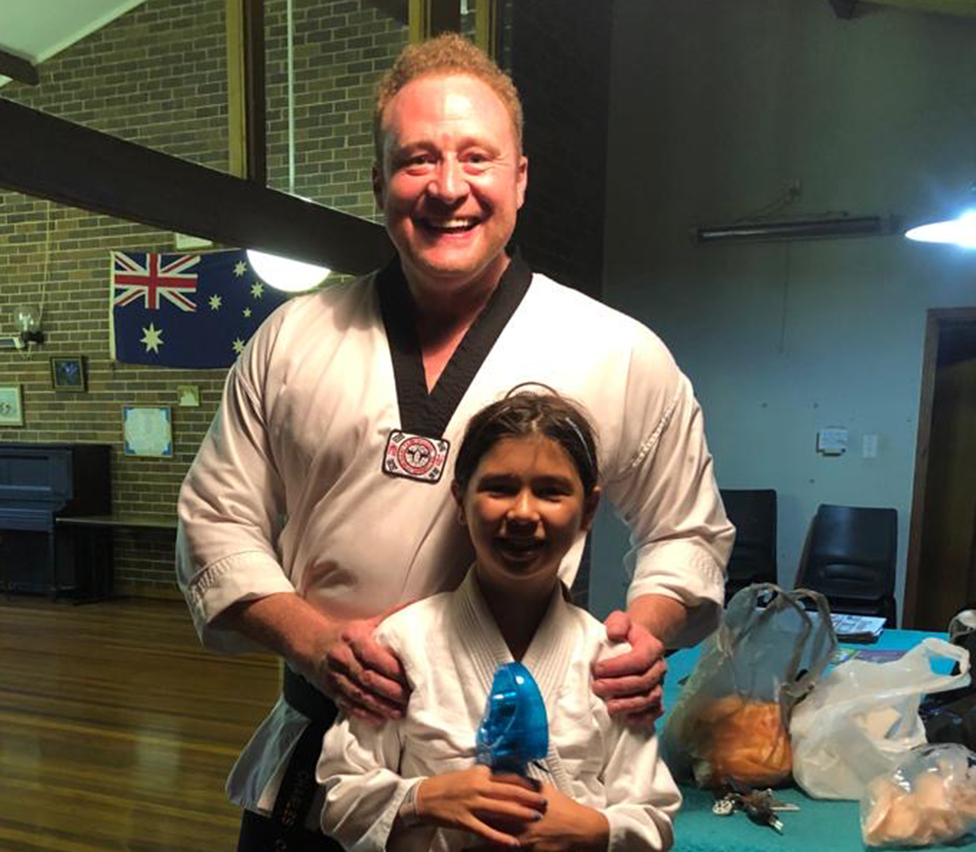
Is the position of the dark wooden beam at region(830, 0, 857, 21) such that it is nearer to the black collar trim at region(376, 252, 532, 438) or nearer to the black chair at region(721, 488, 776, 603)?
the black chair at region(721, 488, 776, 603)

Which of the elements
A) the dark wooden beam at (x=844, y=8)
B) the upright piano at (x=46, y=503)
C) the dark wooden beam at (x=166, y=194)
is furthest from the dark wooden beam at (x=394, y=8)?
the upright piano at (x=46, y=503)

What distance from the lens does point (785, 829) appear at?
1352 mm

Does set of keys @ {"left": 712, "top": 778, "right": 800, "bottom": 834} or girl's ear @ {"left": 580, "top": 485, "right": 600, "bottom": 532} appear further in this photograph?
set of keys @ {"left": 712, "top": 778, "right": 800, "bottom": 834}

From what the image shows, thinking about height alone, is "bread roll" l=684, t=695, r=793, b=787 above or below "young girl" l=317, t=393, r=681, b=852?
below

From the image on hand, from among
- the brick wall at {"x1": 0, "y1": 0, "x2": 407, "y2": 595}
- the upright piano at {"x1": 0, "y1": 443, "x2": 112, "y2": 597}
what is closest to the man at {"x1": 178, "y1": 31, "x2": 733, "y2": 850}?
the brick wall at {"x1": 0, "y1": 0, "x2": 407, "y2": 595}

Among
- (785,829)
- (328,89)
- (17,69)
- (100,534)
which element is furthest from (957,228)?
(100,534)

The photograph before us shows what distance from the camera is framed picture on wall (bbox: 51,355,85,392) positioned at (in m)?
5.76

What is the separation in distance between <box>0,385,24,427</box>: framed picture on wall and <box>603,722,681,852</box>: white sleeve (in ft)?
20.0

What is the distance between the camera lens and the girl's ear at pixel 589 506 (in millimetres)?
946

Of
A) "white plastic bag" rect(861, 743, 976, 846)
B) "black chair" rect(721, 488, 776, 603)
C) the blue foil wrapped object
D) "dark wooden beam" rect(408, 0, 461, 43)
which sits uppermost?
"dark wooden beam" rect(408, 0, 461, 43)

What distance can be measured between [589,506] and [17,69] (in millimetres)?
2460

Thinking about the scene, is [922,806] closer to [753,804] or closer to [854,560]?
[753,804]

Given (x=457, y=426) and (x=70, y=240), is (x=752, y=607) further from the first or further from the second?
(x=70, y=240)

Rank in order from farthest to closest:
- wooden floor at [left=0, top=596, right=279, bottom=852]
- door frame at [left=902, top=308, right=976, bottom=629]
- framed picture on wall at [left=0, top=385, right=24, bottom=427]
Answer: framed picture on wall at [left=0, top=385, right=24, bottom=427] < door frame at [left=902, top=308, right=976, bottom=629] < wooden floor at [left=0, top=596, right=279, bottom=852]
